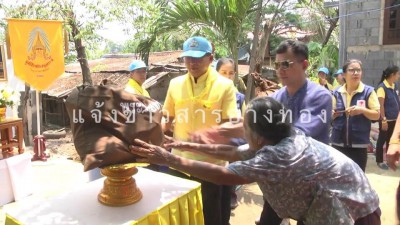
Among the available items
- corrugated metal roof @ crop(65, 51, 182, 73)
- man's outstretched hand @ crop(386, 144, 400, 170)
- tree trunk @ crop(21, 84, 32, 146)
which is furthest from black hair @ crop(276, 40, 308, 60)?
corrugated metal roof @ crop(65, 51, 182, 73)

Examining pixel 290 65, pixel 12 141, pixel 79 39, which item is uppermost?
pixel 79 39

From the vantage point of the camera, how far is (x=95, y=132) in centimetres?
144

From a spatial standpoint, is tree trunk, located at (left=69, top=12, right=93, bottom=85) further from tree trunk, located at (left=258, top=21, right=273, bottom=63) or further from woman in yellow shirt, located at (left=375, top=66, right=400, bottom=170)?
woman in yellow shirt, located at (left=375, top=66, right=400, bottom=170)

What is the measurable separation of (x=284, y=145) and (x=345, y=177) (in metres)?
0.34

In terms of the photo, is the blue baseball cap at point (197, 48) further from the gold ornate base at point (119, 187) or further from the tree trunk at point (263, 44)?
the tree trunk at point (263, 44)

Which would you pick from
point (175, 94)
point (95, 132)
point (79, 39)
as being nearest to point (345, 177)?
point (95, 132)

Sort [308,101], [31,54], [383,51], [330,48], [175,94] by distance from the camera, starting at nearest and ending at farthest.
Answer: [308,101] < [175,94] < [31,54] < [383,51] < [330,48]

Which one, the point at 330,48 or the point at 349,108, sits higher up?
the point at 330,48

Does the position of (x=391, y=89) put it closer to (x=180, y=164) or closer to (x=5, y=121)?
(x=180, y=164)

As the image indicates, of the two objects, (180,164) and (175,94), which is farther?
(175,94)

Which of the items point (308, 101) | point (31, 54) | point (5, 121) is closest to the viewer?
point (308, 101)

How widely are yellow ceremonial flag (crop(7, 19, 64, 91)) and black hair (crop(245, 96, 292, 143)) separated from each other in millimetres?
5197

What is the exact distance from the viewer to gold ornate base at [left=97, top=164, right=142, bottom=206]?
167cm

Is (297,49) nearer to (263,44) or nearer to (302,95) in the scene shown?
(302,95)
